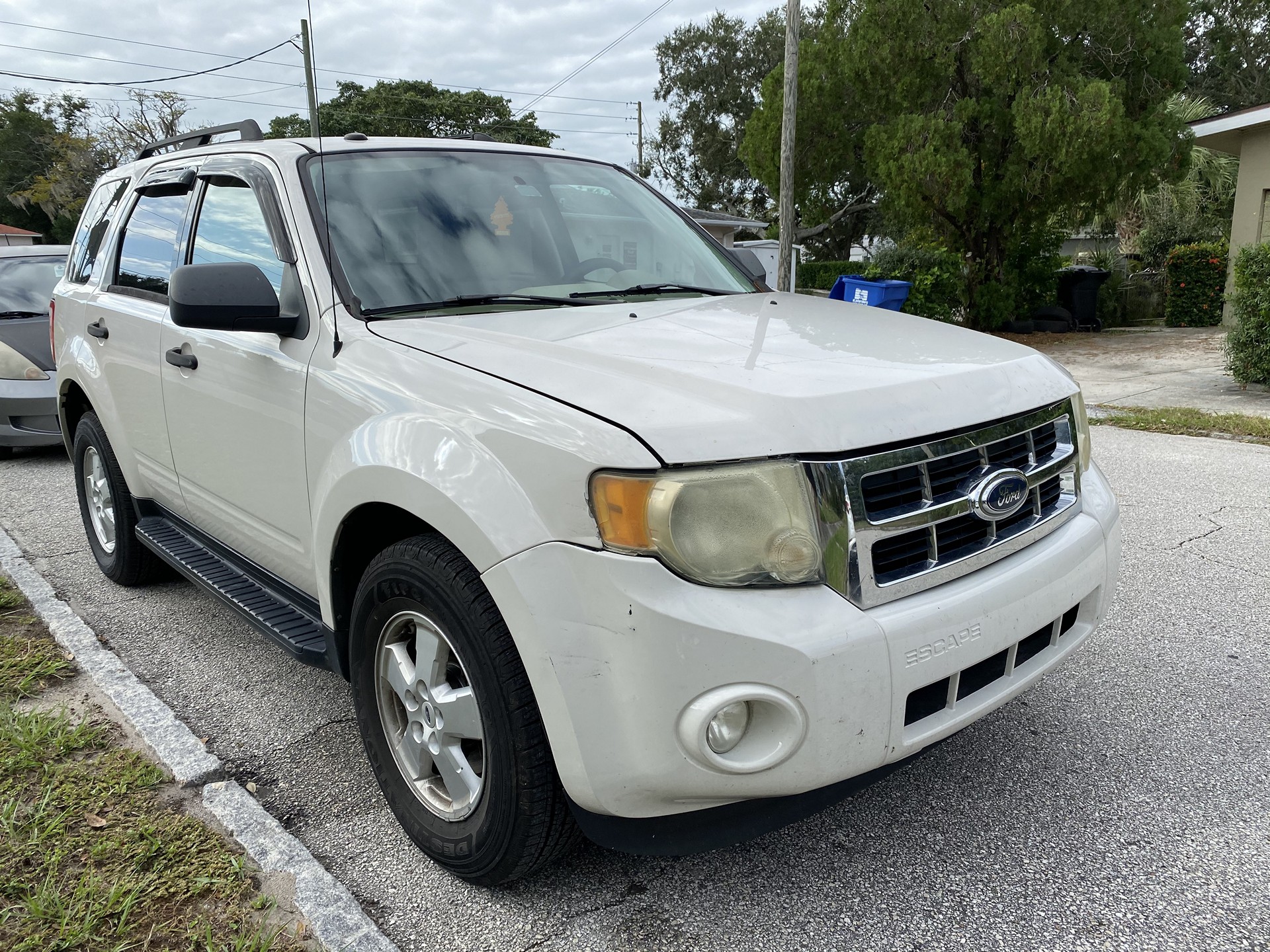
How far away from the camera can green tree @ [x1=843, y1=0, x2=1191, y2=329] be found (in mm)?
15344

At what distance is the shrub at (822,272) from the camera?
22766 millimetres

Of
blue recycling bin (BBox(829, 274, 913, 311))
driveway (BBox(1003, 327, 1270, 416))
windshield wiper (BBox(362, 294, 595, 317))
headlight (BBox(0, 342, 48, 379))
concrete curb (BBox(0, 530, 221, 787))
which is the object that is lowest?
driveway (BBox(1003, 327, 1270, 416))

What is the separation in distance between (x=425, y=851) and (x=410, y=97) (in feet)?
165

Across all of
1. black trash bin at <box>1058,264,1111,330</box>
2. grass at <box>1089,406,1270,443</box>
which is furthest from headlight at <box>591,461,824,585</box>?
black trash bin at <box>1058,264,1111,330</box>

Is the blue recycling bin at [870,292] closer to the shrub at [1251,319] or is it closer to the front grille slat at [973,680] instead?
the shrub at [1251,319]

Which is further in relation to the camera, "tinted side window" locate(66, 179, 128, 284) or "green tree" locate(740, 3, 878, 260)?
"green tree" locate(740, 3, 878, 260)

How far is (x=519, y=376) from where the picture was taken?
2051 mm

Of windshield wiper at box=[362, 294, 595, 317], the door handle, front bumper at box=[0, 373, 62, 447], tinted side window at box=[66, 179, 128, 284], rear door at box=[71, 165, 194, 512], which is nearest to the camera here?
windshield wiper at box=[362, 294, 595, 317]

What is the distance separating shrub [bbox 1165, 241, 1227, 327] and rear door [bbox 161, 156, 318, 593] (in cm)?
1904

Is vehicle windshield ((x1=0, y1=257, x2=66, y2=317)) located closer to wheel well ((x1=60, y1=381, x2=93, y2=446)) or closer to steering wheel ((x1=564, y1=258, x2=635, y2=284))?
wheel well ((x1=60, y1=381, x2=93, y2=446))

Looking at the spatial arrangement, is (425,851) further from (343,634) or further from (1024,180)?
(1024,180)

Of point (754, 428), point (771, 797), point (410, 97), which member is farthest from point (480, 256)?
point (410, 97)

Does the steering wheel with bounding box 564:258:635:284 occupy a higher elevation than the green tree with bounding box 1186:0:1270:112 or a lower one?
lower

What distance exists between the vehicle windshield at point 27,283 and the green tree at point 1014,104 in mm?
13005
